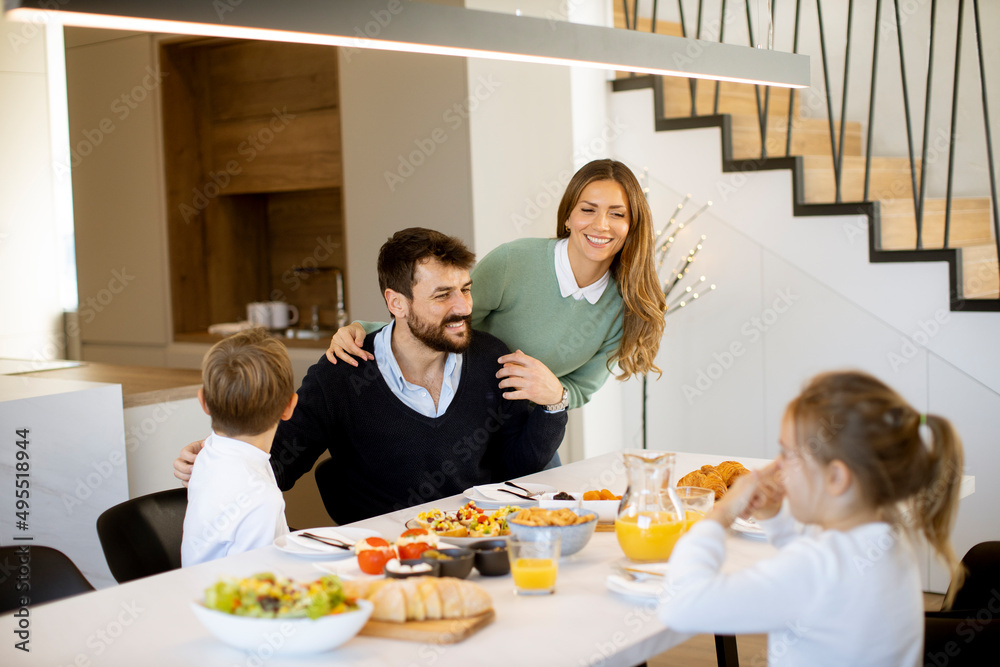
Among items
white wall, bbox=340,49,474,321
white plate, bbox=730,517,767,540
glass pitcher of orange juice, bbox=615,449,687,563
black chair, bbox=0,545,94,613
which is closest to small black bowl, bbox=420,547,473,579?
glass pitcher of orange juice, bbox=615,449,687,563

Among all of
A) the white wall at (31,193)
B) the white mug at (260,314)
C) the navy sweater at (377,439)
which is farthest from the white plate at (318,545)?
the white wall at (31,193)

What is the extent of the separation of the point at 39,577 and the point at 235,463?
1.27 ft

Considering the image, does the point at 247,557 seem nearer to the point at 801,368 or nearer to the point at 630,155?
the point at 801,368

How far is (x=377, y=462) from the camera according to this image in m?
2.23

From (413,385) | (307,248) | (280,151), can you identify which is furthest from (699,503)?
(307,248)

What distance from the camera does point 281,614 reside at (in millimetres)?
1157

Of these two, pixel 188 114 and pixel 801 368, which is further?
pixel 188 114

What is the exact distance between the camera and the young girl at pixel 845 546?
3.77ft

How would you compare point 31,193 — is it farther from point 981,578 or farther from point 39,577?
point 981,578

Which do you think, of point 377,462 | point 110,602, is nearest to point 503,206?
point 377,462

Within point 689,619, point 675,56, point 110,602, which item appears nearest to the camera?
point 689,619

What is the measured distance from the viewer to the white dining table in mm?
1195

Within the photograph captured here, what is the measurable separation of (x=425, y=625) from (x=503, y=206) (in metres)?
2.54

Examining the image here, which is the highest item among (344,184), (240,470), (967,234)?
(344,184)
